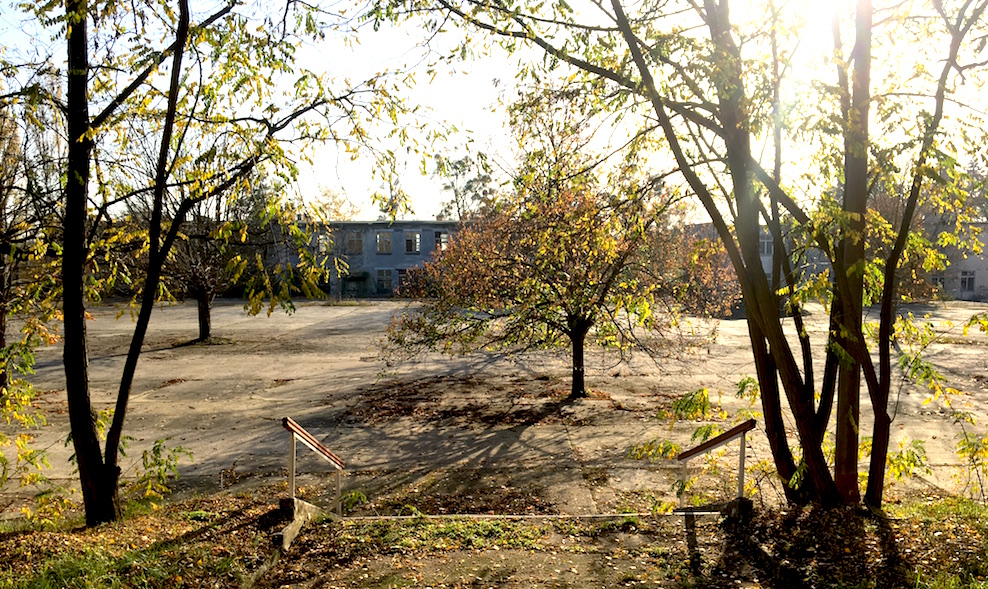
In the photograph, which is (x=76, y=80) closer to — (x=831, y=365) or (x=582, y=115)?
(x=582, y=115)

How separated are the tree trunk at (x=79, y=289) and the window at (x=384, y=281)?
5471 cm

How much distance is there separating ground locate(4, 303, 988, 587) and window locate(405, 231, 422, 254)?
106ft

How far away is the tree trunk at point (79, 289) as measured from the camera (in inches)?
238

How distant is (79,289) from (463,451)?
708 centimetres

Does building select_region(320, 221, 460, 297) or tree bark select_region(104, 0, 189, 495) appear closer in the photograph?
tree bark select_region(104, 0, 189, 495)

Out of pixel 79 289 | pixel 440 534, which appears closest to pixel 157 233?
pixel 79 289

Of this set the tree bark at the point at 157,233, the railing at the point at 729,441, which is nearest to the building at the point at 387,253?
the railing at the point at 729,441

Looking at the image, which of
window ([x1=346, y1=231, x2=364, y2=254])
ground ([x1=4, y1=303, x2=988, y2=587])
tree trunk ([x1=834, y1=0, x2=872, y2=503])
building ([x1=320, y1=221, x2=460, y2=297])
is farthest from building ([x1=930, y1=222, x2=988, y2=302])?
tree trunk ([x1=834, y1=0, x2=872, y2=503])

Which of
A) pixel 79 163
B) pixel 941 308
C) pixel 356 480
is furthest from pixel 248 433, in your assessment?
pixel 941 308

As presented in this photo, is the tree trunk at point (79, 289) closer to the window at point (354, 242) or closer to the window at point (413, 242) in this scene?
the window at point (354, 242)

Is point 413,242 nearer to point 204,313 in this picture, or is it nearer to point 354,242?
point 354,242

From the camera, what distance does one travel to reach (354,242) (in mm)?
59406

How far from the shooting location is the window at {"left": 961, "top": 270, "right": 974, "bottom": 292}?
211 feet

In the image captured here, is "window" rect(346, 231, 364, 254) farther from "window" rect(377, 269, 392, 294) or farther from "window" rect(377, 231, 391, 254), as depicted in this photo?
"window" rect(377, 269, 392, 294)
